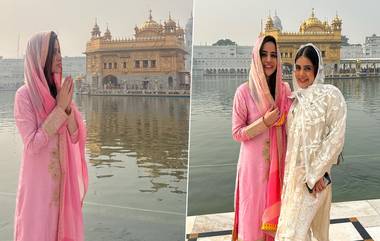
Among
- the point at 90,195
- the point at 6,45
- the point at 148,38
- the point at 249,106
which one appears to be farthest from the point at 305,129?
the point at 6,45

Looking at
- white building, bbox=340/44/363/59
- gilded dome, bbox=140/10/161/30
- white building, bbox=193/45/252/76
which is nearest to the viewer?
gilded dome, bbox=140/10/161/30

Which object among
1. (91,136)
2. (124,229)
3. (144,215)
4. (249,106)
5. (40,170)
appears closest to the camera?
(40,170)

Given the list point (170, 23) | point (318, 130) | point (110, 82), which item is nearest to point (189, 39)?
point (170, 23)

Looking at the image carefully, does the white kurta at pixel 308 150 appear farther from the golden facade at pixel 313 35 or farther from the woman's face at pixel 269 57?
the golden facade at pixel 313 35

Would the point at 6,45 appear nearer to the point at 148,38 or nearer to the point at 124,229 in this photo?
the point at 148,38

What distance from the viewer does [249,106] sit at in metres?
1.34

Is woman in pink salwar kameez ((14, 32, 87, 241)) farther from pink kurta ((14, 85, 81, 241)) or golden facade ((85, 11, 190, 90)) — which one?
golden facade ((85, 11, 190, 90))

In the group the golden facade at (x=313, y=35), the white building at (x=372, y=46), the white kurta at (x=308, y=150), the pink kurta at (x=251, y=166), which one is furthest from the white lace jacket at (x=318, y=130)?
the white building at (x=372, y=46)

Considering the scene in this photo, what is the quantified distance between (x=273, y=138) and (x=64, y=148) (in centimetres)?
79

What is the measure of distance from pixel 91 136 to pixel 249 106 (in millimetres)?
1497

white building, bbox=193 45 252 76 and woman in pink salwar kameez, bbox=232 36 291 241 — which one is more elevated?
white building, bbox=193 45 252 76

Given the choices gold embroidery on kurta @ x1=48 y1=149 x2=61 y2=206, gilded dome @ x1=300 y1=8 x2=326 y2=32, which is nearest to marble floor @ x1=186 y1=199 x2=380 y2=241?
gold embroidery on kurta @ x1=48 y1=149 x2=61 y2=206

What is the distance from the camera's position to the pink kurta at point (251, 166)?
1.33 metres

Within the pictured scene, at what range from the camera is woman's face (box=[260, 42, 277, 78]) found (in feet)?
4.25
